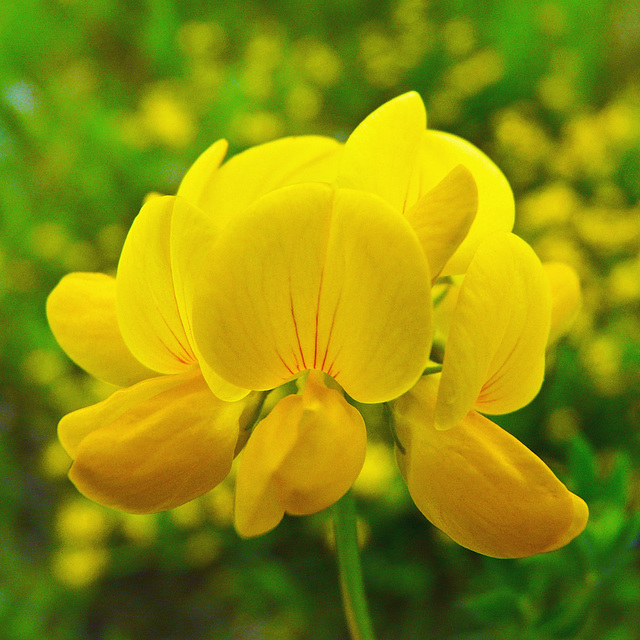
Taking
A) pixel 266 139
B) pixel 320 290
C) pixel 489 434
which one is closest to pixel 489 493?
pixel 489 434

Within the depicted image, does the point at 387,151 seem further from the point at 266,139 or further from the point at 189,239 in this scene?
the point at 266,139

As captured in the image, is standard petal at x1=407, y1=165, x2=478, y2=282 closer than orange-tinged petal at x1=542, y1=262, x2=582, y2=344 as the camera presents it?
Yes

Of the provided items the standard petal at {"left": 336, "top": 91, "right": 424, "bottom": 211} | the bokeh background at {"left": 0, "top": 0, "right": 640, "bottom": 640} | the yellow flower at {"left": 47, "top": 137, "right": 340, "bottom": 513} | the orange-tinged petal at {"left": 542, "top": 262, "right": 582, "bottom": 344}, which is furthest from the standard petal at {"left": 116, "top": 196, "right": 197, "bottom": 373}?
the bokeh background at {"left": 0, "top": 0, "right": 640, "bottom": 640}

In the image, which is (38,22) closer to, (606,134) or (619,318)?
(606,134)

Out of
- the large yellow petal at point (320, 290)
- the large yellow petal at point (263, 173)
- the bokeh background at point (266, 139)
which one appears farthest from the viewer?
the bokeh background at point (266, 139)

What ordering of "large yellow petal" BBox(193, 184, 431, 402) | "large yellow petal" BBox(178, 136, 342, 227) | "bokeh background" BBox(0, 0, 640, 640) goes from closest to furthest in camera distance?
"large yellow petal" BBox(193, 184, 431, 402) < "large yellow petal" BBox(178, 136, 342, 227) < "bokeh background" BBox(0, 0, 640, 640)

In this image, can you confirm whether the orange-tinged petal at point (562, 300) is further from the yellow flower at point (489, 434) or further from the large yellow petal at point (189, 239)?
the large yellow petal at point (189, 239)

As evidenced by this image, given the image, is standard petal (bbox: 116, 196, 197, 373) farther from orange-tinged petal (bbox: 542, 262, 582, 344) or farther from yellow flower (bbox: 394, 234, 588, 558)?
orange-tinged petal (bbox: 542, 262, 582, 344)

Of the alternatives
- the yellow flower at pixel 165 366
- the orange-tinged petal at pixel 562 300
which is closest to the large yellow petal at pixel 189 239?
the yellow flower at pixel 165 366
